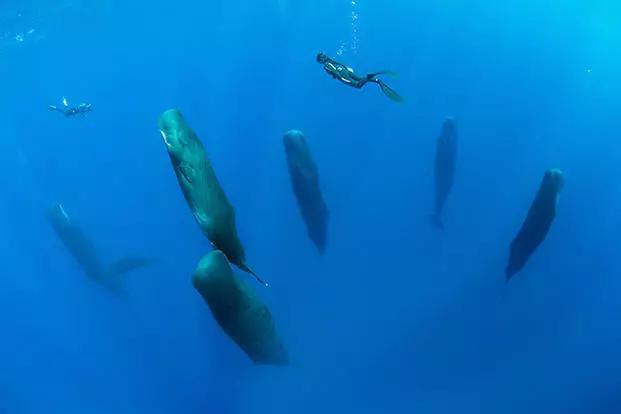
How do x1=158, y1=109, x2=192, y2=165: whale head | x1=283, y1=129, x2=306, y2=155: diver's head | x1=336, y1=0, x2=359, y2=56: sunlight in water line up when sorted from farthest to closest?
x1=336, y1=0, x2=359, y2=56: sunlight in water < x1=283, y1=129, x2=306, y2=155: diver's head < x1=158, y1=109, x2=192, y2=165: whale head

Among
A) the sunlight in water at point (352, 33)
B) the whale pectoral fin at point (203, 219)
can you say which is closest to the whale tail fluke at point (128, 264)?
the whale pectoral fin at point (203, 219)

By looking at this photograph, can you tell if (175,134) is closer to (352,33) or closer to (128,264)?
(128,264)

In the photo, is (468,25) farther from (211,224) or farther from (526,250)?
(211,224)

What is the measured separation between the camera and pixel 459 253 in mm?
11078

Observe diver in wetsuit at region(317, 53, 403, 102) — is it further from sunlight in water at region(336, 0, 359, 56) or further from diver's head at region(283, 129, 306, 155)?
sunlight in water at region(336, 0, 359, 56)

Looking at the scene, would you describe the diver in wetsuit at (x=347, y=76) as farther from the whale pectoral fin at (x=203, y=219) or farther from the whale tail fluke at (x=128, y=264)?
the whale tail fluke at (x=128, y=264)

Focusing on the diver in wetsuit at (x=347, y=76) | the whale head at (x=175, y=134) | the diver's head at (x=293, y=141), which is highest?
the diver in wetsuit at (x=347, y=76)

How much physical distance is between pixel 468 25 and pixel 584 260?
21779 millimetres

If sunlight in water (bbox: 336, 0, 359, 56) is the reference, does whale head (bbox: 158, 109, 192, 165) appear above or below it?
above

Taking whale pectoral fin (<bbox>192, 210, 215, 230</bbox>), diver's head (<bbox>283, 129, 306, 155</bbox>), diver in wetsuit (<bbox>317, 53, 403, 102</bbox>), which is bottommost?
diver's head (<bbox>283, 129, 306, 155</bbox>)

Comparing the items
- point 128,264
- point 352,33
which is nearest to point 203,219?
point 128,264

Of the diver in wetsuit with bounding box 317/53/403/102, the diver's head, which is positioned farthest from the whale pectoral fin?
the diver's head

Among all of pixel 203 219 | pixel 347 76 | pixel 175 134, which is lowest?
pixel 203 219

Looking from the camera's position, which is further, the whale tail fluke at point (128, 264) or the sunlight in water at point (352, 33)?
the sunlight in water at point (352, 33)
